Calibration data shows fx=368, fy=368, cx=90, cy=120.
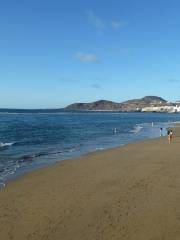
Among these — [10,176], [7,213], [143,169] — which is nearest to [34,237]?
[7,213]

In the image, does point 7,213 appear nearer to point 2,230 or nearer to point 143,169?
point 2,230

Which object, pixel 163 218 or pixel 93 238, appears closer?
pixel 93 238

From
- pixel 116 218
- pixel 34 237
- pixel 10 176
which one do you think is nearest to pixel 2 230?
pixel 34 237

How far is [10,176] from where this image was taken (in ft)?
72.0

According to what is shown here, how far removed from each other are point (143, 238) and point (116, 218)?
6.24 ft

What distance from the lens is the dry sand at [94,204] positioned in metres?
12.0

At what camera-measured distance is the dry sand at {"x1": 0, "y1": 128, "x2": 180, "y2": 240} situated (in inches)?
473

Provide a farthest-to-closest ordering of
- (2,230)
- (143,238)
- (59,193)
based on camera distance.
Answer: (59,193) → (2,230) → (143,238)

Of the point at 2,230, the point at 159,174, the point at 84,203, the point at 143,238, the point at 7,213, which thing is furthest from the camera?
the point at 159,174

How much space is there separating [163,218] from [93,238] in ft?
10.1

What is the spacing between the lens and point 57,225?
12656mm

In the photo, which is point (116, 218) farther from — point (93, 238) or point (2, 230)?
point (2, 230)

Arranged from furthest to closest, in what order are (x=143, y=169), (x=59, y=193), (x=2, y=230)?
(x=143, y=169), (x=59, y=193), (x=2, y=230)

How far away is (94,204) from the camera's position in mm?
15117
